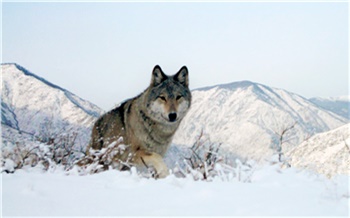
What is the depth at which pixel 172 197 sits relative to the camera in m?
3.19

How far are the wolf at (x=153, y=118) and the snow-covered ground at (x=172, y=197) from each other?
3.39 meters

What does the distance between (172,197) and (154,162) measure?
3515 millimetres

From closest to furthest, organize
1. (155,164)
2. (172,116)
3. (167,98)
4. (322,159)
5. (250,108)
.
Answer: (155,164) < (172,116) < (167,98) < (322,159) < (250,108)

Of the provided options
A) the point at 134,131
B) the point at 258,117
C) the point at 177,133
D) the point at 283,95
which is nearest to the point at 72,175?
the point at 134,131

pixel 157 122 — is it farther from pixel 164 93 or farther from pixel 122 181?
pixel 122 181

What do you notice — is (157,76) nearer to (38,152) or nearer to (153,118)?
(153,118)

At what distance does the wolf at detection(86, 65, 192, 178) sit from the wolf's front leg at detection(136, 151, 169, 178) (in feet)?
0.25


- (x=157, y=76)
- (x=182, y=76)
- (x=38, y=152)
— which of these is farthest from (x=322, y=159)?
(x=38, y=152)

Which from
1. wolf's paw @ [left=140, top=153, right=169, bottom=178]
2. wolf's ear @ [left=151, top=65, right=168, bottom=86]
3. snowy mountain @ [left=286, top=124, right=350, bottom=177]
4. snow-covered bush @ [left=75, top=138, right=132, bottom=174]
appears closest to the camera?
snowy mountain @ [left=286, top=124, right=350, bottom=177]

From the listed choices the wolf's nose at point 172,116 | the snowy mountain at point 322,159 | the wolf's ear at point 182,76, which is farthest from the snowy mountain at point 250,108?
the wolf's nose at point 172,116

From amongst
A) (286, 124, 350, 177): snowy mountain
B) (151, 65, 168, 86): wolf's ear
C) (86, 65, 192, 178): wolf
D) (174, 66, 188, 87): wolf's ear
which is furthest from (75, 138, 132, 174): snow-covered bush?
(286, 124, 350, 177): snowy mountain

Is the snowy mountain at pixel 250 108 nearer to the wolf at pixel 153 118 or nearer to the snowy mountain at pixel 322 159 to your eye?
the snowy mountain at pixel 322 159

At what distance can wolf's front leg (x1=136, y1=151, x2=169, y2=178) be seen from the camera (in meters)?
6.38

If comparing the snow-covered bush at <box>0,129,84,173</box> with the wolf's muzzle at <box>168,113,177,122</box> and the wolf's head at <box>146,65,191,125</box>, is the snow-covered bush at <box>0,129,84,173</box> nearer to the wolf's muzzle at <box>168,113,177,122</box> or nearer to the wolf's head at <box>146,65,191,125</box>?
the wolf's head at <box>146,65,191,125</box>
